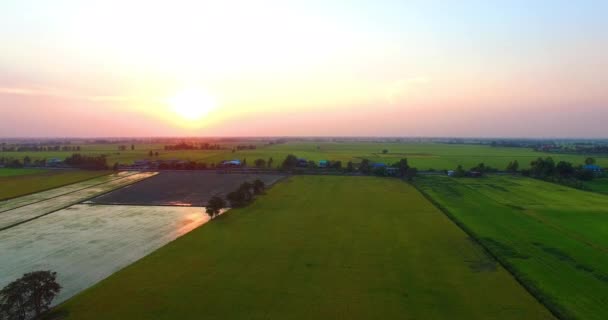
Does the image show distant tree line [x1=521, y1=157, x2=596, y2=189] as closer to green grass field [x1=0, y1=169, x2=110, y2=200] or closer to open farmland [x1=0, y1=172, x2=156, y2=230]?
open farmland [x1=0, y1=172, x2=156, y2=230]

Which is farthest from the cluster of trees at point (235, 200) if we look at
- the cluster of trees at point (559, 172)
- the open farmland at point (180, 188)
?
the cluster of trees at point (559, 172)

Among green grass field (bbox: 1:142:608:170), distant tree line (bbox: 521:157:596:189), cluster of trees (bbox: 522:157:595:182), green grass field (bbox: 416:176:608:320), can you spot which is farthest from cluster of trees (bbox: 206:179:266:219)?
cluster of trees (bbox: 522:157:595:182)

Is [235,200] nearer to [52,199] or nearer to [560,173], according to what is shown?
[52,199]

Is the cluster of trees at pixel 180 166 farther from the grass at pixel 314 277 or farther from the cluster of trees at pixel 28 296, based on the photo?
the cluster of trees at pixel 28 296

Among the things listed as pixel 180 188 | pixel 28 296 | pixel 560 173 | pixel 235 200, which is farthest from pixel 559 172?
pixel 28 296

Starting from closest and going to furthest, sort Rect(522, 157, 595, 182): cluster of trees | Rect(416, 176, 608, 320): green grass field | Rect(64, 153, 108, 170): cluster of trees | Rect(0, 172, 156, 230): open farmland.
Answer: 1. Rect(416, 176, 608, 320): green grass field
2. Rect(0, 172, 156, 230): open farmland
3. Rect(522, 157, 595, 182): cluster of trees
4. Rect(64, 153, 108, 170): cluster of trees

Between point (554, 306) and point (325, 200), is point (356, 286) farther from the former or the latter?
point (325, 200)
